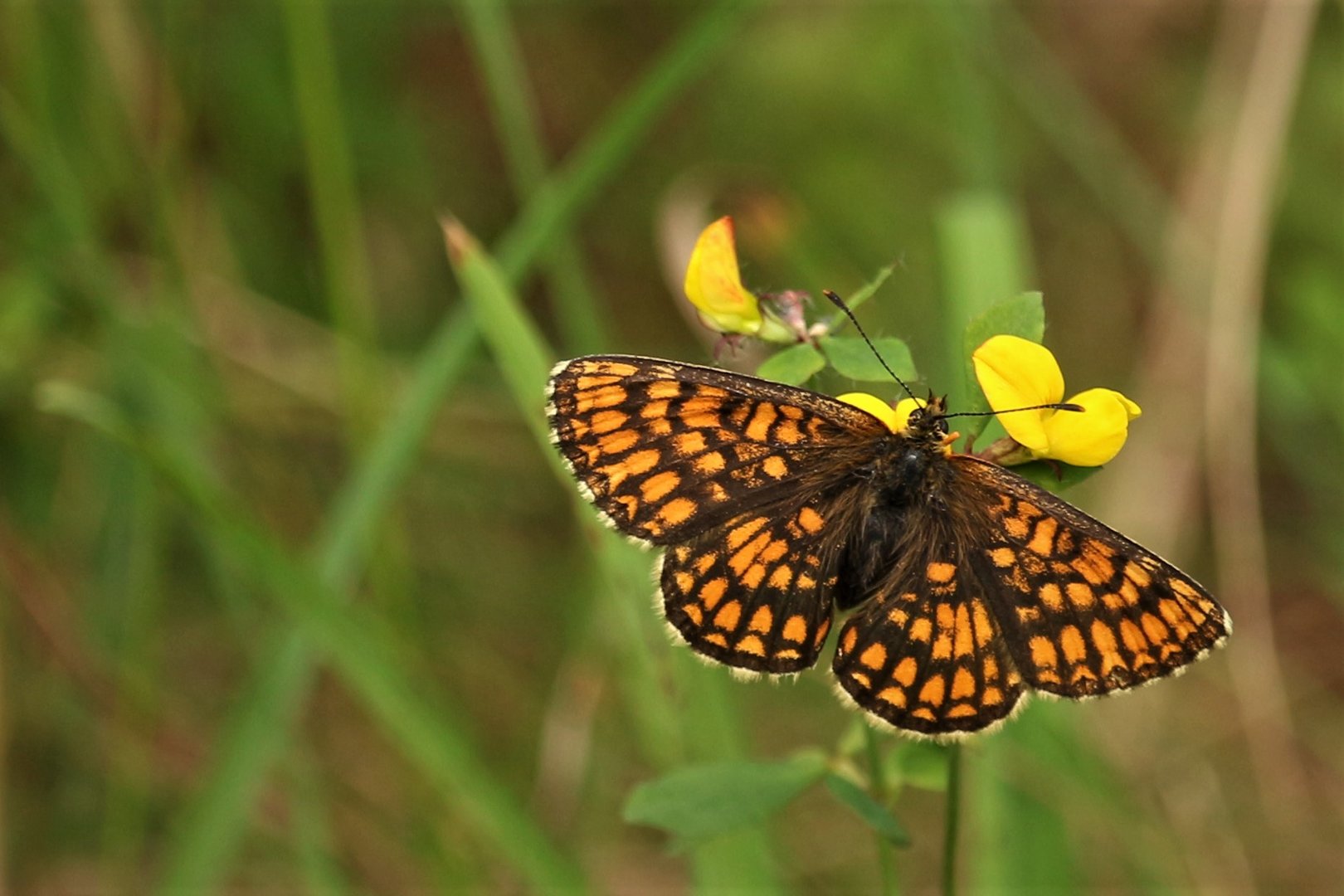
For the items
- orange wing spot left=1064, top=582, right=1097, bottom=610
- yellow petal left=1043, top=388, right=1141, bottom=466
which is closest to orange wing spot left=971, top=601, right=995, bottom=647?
orange wing spot left=1064, top=582, right=1097, bottom=610

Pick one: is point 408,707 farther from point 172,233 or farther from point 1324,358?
point 1324,358

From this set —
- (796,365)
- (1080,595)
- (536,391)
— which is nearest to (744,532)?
(796,365)

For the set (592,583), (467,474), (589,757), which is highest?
(467,474)

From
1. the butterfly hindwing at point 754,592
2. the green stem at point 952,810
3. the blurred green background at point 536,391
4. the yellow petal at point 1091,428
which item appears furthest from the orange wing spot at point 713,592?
the blurred green background at point 536,391

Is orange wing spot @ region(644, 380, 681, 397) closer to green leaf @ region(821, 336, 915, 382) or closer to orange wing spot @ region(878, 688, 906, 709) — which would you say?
green leaf @ region(821, 336, 915, 382)

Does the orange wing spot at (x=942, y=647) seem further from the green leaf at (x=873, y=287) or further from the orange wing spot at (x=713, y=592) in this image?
the green leaf at (x=873, y=287)

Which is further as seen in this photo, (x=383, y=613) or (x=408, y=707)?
(x=383, y=613)

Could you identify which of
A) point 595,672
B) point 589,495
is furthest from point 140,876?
point 589,495

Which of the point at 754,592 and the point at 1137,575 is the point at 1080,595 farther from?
the point at 754,592
